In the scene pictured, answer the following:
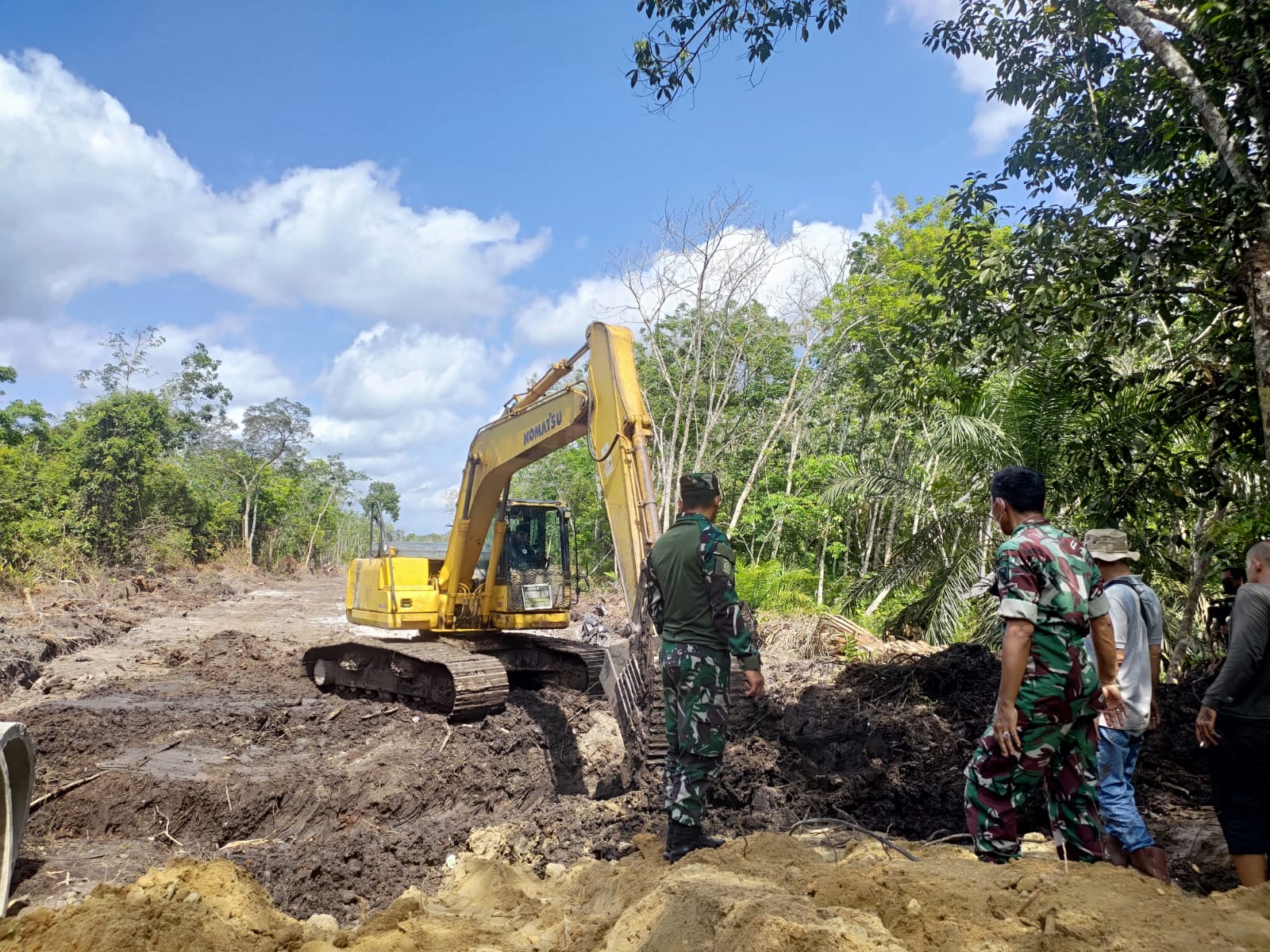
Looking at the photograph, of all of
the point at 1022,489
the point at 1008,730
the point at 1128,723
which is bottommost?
the point at 1128,723

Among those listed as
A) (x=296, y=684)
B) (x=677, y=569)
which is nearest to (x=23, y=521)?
(x=296, y=684)

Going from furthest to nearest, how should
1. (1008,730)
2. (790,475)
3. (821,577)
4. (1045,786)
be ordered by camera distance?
(790,475) < (821,577) < (1045,786) < (1008,730)

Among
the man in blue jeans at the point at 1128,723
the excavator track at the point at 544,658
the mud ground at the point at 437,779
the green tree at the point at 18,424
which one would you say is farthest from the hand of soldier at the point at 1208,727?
the green tree at the point at 18,424

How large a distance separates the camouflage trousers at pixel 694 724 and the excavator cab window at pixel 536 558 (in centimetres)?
546

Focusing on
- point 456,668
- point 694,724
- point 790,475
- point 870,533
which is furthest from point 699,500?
point 790,475

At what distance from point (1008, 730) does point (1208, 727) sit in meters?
1.15

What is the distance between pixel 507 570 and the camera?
9.69m

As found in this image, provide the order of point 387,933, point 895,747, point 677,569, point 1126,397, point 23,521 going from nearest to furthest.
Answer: point 387,933, point 677,569, point 895,747, point 1126,397, point 23,521

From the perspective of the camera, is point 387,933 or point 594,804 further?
point 594,804

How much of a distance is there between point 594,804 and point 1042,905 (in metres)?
3.63

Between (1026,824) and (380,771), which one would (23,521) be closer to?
(380,771)

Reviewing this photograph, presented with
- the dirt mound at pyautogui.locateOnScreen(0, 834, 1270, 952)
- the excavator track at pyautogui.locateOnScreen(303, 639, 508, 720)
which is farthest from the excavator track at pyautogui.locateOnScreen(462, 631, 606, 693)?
the dirt mound at pyautogui.locateOnScreen(0, 834, 1270, 952)

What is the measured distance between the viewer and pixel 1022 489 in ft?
11.3

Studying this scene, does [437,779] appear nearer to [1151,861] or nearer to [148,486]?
[1151,861]
